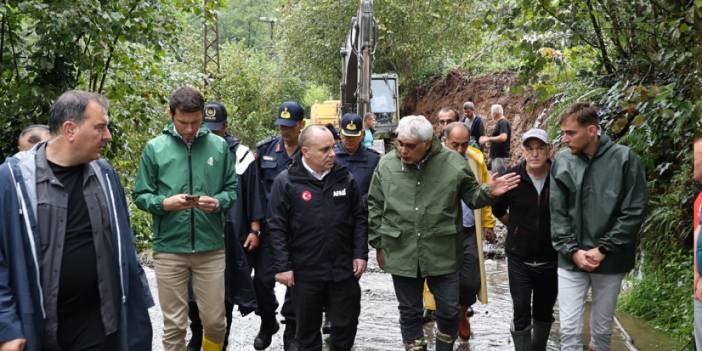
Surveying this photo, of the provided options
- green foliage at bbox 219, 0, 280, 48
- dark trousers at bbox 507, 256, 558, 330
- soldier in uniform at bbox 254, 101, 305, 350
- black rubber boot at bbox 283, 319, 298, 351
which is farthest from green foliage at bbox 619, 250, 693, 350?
green foliage at bbox 219, 0, 280, 48

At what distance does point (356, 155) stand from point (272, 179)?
840 mm

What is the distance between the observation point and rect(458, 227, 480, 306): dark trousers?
762cm

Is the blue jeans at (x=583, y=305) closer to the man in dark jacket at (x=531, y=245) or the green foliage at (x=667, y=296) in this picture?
the man in dark jacket at (x=531, y=245)

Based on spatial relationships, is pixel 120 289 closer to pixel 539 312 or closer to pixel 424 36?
pixel 539 312

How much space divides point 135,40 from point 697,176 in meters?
5.81

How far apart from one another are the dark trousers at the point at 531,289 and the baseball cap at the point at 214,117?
2763 millimetres

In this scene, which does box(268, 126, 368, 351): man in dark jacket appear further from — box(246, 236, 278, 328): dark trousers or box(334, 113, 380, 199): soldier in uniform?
box(334, 113, 380, 199): soldier in uniform

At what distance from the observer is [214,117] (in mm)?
7180

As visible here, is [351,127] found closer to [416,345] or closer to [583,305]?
[416,345]

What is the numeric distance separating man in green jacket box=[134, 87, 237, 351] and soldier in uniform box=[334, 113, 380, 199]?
169cm

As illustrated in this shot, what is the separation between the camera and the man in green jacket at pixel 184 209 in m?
6.03

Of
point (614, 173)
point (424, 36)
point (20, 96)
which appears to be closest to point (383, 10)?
point (424, 36)

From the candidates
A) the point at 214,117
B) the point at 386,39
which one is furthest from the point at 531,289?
the point at 386,39

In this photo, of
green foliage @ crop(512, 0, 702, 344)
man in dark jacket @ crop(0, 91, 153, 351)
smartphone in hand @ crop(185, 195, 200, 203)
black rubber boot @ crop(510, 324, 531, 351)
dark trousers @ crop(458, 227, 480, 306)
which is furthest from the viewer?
dark trousers @ crop(458, 227, 480, 306)
